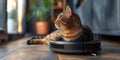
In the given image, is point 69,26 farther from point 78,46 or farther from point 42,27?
point 42,27

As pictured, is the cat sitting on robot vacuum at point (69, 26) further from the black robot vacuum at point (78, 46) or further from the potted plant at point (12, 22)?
the potted plant at point (12, 22)

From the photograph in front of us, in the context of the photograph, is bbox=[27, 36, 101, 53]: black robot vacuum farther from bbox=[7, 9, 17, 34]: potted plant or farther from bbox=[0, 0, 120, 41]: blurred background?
bbox=[7, 9, 17, 34]: potted plant

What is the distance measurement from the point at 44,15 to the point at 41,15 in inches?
4.1

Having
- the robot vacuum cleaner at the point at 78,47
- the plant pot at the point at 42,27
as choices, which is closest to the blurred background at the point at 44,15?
the plant pot at the point at 42,27

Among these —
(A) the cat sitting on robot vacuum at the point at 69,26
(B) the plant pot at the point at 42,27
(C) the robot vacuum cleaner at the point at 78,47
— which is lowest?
(C) the robot vacuum cleaner at the point at 78,47

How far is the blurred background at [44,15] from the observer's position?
2.09 metres

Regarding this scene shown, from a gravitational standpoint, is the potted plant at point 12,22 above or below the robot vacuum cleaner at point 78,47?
above

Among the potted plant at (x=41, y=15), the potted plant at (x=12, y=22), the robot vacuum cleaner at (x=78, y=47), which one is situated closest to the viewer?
the robot vacuum cleaner at (x=78, y=47)

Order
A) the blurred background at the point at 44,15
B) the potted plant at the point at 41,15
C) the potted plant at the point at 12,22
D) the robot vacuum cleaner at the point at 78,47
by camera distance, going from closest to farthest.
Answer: the robot vacuum cleaner at the point at 78,47, the blurred background at the point at 44,15, the potted plant at the point at 12,22, the potted plant at the point at 41,15

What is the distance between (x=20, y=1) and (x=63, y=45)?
4576 mm

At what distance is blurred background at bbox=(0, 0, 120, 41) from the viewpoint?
2.09 m

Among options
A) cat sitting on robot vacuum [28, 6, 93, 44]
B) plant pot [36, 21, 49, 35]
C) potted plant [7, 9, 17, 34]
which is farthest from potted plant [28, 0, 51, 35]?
cat sitting on robot vacuum [28, 6, 93, 44]

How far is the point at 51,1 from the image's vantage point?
5652mm

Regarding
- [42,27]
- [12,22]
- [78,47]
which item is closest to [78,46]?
[78,47]
